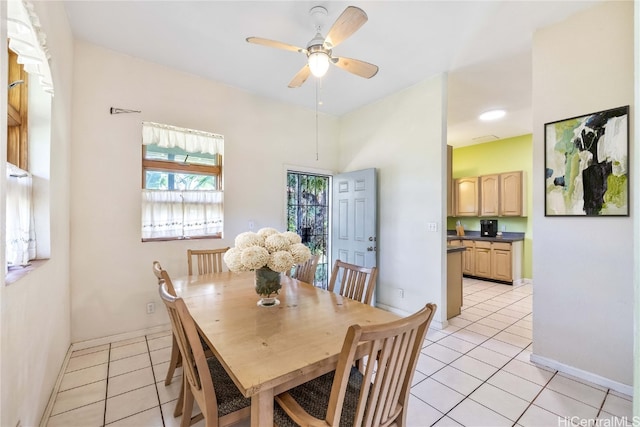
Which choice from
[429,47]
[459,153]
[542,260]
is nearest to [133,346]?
[542,260]

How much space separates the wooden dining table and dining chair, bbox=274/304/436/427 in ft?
0.44

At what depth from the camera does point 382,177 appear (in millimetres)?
3873

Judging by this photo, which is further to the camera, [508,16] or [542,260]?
[542,260]

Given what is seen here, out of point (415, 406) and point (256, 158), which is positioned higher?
point (256, 158)

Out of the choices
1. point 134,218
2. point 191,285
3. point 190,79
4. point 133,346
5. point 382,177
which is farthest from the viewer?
point 382,177

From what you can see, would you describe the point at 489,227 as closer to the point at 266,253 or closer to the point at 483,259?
the point at 483,259

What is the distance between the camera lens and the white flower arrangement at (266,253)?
1593mm

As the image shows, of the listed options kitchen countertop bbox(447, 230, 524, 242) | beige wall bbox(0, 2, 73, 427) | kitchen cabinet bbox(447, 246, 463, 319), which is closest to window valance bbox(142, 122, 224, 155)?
beige wall bbox(0, 2, 73, 427)

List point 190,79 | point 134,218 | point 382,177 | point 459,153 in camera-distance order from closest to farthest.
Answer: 1. point 134,218
2. point 190,79
3. point 382,177
4. point 459,153

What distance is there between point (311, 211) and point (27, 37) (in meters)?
3.53

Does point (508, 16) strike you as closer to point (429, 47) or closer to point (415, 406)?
point (429, 47)

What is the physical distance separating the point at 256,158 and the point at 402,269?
2.48 metres

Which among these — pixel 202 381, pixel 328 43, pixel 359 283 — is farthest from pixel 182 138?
pixel 202 381

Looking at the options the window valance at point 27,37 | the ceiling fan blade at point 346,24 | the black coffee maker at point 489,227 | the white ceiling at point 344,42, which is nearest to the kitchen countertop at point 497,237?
the black coffee maker at point 489,227
